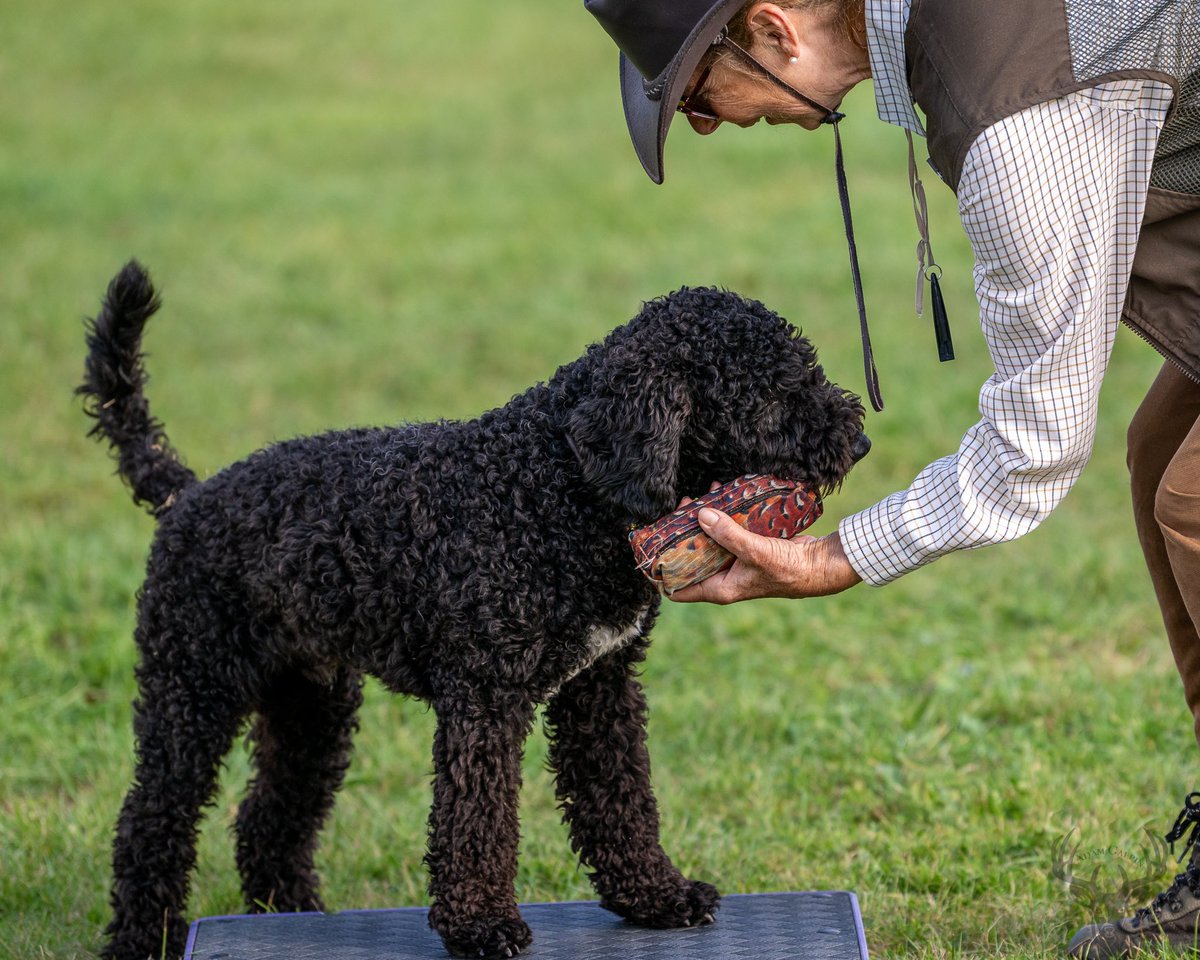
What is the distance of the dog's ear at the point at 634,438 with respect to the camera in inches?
129

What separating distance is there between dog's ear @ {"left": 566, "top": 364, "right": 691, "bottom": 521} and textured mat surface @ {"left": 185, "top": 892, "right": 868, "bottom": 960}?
114cm

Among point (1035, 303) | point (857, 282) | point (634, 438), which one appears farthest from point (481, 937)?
point (1035, 303)

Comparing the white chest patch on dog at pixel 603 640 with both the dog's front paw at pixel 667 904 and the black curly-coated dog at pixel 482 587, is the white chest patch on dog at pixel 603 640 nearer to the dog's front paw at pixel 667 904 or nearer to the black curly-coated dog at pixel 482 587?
the black curly-coated dog at pixel 482 587

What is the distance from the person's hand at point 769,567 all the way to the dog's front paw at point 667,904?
905mm

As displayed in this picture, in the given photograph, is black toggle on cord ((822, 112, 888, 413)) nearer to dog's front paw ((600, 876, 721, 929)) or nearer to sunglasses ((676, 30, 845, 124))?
sunglasses ((676, 30, 845, 124))

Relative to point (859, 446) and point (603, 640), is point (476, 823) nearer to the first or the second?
point (603, 640)

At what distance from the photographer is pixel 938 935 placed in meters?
3.94

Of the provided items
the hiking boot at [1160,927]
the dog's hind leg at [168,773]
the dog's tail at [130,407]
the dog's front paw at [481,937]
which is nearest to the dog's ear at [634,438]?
the dog's front paw at [481,937]

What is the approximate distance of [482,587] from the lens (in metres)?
3.44

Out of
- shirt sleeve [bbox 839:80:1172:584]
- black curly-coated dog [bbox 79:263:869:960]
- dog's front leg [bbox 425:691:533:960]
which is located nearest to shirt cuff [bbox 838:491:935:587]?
shirt sleeve [bbox 839:80:1172:584]

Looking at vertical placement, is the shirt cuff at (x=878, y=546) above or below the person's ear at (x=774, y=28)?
below

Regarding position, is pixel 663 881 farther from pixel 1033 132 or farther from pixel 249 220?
pixel 249 220

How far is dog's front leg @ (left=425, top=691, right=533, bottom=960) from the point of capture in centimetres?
349

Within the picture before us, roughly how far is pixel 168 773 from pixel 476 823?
3.16 ft
